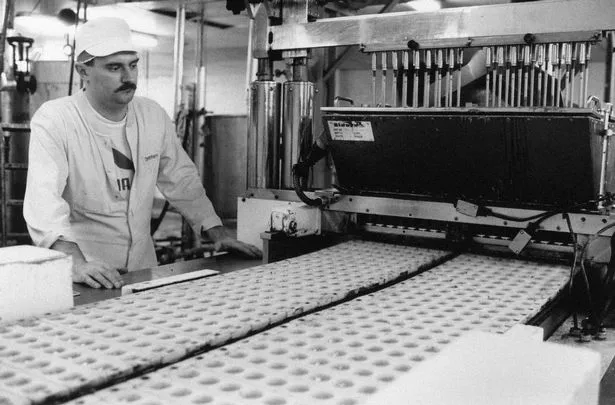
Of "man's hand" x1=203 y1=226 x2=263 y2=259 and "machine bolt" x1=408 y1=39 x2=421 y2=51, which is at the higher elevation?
"machine bolt" x1=408 y1=39 x2=421 y2=51

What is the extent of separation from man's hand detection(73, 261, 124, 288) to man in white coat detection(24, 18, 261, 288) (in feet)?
1.66

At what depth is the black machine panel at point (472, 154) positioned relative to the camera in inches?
73.2

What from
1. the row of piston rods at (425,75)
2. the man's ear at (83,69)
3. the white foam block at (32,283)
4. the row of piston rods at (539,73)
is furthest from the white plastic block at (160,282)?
the man's ear at (83,69)

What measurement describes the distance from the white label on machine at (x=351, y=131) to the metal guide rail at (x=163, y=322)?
0.41 metres

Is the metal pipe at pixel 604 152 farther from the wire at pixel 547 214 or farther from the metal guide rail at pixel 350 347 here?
the metal guide rail at pixel 350 347

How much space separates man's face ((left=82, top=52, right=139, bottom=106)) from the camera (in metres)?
2.60

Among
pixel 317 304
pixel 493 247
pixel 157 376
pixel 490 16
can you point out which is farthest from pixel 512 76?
pixel 157 376

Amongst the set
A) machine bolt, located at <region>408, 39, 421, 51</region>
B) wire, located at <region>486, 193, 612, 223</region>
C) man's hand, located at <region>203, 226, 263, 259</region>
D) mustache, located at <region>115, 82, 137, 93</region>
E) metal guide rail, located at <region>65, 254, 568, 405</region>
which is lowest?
metal guide rail, located at <region>65, 254, 568, 405</region>

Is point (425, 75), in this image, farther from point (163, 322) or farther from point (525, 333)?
point (525, 333)

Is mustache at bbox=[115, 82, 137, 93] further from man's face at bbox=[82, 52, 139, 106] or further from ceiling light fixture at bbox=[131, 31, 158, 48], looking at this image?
ceiling light fixture at bbox=[131, 31, 158, 48]

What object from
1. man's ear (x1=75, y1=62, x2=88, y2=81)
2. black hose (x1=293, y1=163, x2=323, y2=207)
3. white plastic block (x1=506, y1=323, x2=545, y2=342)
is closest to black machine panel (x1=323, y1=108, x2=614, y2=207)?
black hose (x1=293, y1=163, x2=323, y2=207)

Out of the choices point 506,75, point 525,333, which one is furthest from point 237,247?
point 525,333

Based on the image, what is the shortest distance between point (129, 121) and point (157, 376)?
73.0 inches

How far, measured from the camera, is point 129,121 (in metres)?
2.76
